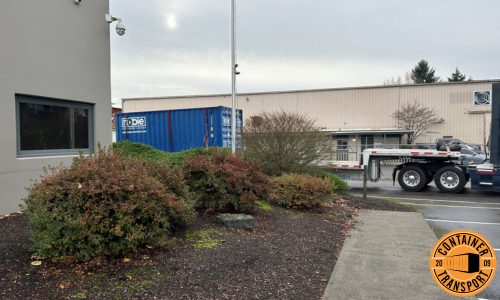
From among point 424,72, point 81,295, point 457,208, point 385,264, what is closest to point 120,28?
point 81,295

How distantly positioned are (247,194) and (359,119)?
33594 millimetres

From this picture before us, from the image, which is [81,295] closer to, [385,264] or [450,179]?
[385,264]

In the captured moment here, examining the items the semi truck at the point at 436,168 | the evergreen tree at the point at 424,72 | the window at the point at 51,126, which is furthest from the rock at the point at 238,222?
the evergreen tree at the point at 424,72

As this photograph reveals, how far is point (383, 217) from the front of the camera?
28.1ft

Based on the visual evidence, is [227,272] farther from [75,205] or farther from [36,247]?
[36,247]

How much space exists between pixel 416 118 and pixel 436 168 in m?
23.4

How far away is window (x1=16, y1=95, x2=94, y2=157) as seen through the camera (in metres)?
7.06

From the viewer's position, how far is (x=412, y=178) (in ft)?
47.2

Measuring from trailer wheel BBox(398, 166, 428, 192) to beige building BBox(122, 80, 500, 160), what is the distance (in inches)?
771

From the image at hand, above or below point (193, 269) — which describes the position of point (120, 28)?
above

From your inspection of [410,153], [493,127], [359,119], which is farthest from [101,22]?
[359,119]

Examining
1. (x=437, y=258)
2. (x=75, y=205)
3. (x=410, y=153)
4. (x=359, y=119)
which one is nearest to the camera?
(x=437, y=258)

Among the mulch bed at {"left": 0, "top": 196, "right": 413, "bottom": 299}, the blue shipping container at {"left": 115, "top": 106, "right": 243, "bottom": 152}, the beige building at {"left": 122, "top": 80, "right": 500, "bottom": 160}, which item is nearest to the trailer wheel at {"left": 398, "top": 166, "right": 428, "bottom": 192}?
the blue shipping container at {"left": 115, "top": 106, "right": 243, "bottom": 152}

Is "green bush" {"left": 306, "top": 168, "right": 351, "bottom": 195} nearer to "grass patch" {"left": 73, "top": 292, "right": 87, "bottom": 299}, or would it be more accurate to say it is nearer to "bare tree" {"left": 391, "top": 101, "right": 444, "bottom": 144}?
"grass patch" {"left": 73, "top": 292, "right": 87, "bottom": 299}
